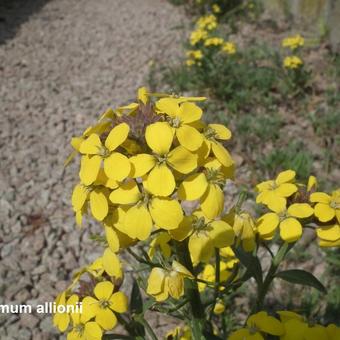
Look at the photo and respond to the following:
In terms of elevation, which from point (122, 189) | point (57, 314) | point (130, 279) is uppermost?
point (122, 189)

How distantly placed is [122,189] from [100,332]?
1.84 feet

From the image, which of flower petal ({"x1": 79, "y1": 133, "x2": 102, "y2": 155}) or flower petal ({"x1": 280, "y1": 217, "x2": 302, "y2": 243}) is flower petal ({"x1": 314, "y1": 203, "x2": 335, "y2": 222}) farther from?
flower petal ({"x1": 79, "y1": 133, "x2": 102, "y2": 155})

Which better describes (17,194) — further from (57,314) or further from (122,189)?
(122,189)

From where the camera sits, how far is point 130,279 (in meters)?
2.70

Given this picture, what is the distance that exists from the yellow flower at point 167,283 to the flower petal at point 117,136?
40 cm

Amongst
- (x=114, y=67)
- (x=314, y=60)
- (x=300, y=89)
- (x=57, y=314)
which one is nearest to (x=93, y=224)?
(x=57, y=314)

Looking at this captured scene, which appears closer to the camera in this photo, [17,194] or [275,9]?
[17,194]

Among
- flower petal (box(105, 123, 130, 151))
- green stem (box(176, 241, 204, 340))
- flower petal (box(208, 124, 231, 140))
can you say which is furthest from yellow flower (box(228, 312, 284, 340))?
flower petal (box(105, 123, 130, 151))

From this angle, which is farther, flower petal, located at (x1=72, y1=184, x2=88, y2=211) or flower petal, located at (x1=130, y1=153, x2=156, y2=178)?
flower petal, located at (x1=72, y1=184, x2=88, y2=211)

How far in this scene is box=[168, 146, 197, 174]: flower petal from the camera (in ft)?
3.69

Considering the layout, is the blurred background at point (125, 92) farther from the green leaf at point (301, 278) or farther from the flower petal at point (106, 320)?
the flower petal at point (106, 320)

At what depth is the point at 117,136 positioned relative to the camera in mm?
1149

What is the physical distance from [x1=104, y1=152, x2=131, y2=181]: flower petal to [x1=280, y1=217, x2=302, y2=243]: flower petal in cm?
59

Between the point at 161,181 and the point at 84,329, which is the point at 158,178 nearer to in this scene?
the point at 161,181
